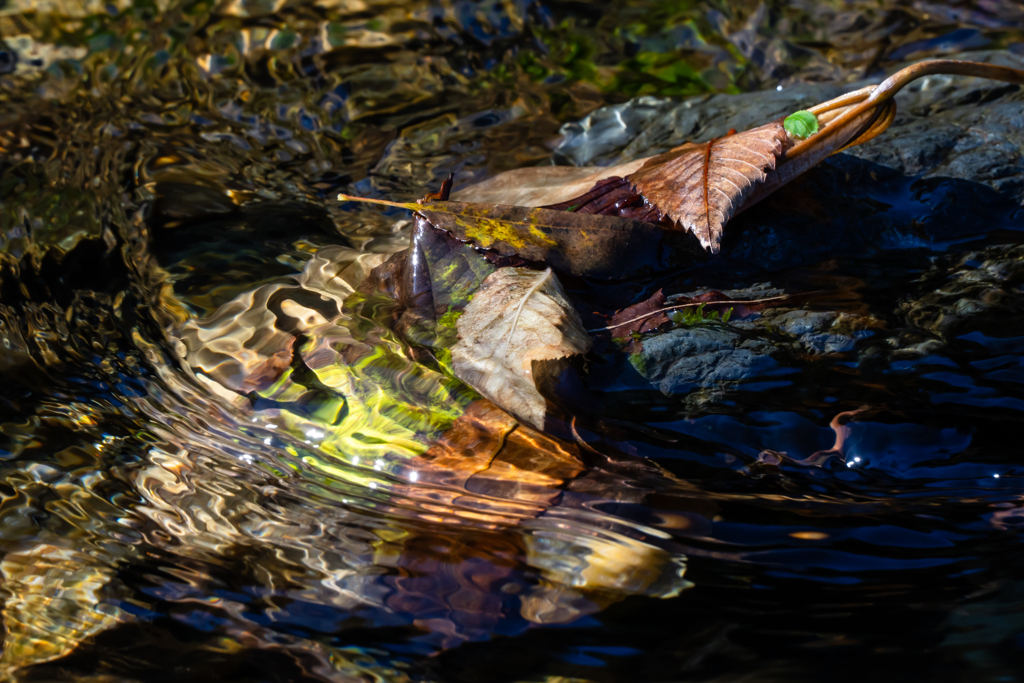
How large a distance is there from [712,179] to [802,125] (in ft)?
1.16

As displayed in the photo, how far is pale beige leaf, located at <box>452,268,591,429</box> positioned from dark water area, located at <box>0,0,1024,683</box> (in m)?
0.08

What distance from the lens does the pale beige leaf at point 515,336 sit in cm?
162

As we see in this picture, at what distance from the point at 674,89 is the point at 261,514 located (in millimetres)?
2743

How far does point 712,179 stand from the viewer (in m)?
1.95

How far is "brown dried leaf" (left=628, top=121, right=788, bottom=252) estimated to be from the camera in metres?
1.85

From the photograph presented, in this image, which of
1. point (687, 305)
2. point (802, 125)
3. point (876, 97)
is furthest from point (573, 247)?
point (876, 97)

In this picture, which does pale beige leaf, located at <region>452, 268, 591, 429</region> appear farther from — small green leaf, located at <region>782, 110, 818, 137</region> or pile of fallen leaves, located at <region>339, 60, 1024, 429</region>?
small green leaf, located at <region>782, 110, 818, 137</region>

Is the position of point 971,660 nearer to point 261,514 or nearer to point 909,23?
point 261,514

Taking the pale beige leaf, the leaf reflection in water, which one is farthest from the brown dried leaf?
the leaf reflection in water

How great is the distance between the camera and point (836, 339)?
5.89 feet

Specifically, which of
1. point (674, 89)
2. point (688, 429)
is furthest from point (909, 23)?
point (688, 429)

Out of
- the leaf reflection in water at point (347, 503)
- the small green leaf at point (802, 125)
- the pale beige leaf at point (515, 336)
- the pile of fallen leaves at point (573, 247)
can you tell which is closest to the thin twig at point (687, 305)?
the pile of fallen leaves at point (573, 247)

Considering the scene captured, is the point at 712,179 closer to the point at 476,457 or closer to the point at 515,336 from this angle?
the point at 515,336

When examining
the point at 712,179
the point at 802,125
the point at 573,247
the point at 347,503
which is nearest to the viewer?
the point at 347,503
